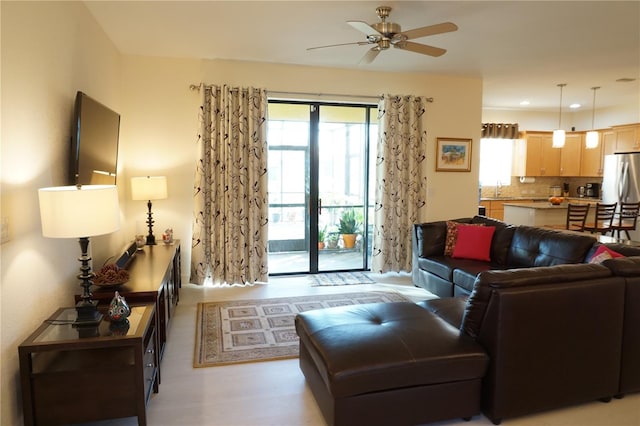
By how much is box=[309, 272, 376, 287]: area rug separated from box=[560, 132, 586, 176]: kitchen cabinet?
5709 millimetres

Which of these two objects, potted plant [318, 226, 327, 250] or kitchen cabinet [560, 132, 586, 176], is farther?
kitchen cabinet [560, 132, 586, 176]

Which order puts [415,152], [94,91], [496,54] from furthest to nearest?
[415,152] < [496,54] < [94,91]

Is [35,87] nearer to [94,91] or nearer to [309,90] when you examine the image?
[94,91]

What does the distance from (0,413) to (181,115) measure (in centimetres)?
363

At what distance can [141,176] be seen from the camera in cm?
482

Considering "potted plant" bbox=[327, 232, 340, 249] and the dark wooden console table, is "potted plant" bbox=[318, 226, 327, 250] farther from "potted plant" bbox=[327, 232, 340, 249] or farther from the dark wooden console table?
the dark wooden console table

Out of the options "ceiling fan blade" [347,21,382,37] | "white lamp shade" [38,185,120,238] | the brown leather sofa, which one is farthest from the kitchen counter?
"white lamp shade" [38,185,120,238]

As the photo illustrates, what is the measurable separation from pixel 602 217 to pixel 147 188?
650cm

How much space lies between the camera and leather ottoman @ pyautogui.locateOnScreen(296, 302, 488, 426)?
2.09 meters

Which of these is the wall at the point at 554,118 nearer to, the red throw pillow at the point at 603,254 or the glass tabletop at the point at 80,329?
the red throw pillow at the point at 603,254

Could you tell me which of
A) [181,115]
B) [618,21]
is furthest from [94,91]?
[618,21]

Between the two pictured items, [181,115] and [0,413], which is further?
[181,115]

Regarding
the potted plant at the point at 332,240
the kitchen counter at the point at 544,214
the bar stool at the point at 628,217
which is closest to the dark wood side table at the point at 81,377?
the potted plant at the point at 332,240

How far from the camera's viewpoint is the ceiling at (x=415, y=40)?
3.36 m
